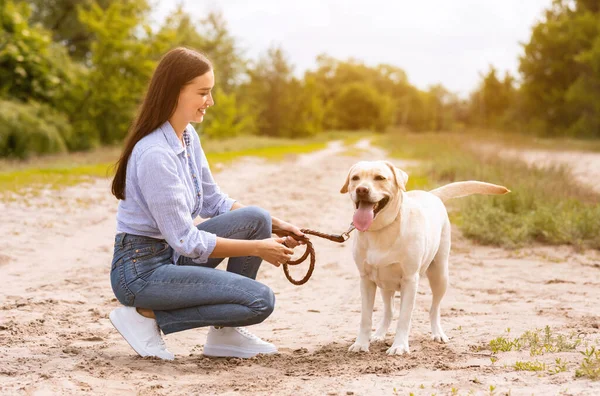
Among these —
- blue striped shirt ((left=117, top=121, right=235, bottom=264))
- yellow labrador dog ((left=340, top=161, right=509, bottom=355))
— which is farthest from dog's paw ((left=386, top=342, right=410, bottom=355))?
blue striped shirt ((left=117, top=121, right=235, bottom=264))

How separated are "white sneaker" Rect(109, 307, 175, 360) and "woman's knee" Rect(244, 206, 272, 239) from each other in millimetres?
921

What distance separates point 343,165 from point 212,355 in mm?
16798

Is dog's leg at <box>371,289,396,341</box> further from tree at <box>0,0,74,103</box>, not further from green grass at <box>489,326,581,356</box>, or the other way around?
tree at <box>0,0,74,103</box>

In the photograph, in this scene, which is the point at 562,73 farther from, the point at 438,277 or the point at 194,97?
the point at 194,97

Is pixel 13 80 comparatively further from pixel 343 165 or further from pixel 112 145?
pixel 343 165

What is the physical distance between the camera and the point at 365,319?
4.69 metres

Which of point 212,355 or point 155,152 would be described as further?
point 212,355

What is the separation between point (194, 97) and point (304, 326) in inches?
80.1

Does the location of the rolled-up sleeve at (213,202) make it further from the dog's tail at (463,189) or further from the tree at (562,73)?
the tree at (562,73)

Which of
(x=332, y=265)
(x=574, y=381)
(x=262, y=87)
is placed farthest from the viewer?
(x=262, y=87)

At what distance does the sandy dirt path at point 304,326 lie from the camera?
3719 mm

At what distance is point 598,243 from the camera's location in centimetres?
859

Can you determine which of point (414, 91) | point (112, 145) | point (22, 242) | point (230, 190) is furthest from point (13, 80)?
point (414, 91)

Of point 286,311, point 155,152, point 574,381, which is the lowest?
point 286,311
